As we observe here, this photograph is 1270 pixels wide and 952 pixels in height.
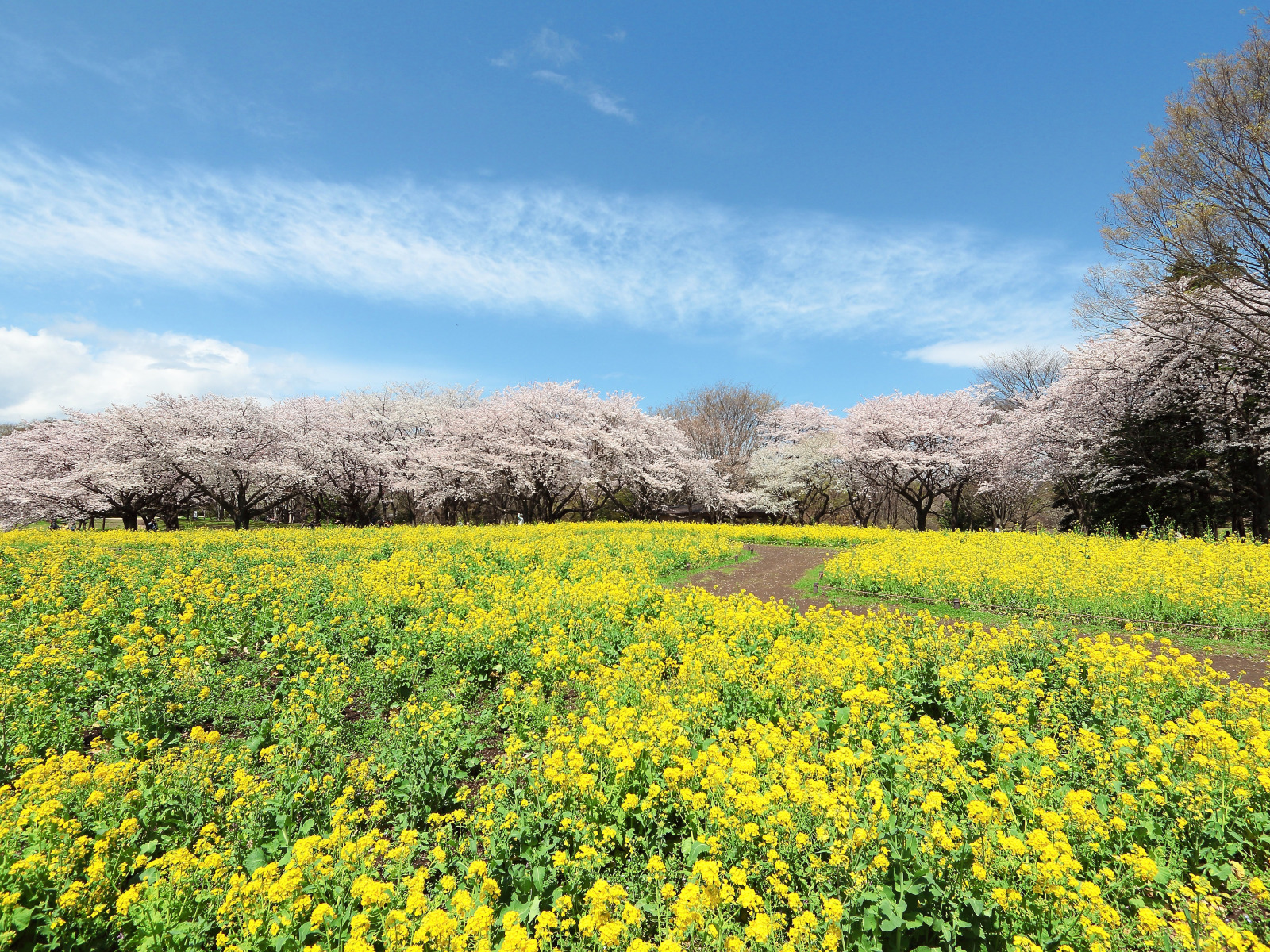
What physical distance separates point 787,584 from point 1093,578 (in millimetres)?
6293

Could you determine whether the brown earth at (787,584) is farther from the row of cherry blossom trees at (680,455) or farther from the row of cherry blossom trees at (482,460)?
the row of cherry blossom trees at (482,460)

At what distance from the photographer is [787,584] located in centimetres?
1456

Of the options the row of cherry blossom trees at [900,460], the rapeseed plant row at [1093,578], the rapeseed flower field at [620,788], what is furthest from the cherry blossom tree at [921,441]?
the rapeseed flower field at [620,788]

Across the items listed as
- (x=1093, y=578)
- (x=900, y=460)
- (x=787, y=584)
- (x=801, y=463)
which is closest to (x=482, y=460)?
(x=801, y=463)

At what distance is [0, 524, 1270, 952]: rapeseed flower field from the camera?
3.06 metres

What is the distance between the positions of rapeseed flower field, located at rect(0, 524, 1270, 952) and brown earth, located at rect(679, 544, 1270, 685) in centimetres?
116

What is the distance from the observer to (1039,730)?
18.2ft

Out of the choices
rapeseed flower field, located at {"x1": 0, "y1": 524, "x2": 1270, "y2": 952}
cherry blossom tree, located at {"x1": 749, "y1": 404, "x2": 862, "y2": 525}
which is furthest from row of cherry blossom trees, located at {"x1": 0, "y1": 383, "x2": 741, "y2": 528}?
rapeseed flower field, located at {"x1": 0, "y1": 524, "x2": 1270, "y2": 952}

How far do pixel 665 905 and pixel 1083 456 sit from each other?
32.3 meters

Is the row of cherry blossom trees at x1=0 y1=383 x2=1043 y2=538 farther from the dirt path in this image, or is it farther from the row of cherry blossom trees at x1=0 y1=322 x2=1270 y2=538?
the dirt path

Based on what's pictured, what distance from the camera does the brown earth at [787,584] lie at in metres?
7.49

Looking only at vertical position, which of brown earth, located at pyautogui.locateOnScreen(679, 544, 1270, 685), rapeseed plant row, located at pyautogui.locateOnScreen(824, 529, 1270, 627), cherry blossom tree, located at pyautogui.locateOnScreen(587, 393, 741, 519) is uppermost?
cherry blossom tree, located at pyautogui.locateOnScreen(587, 393, 741, 519)

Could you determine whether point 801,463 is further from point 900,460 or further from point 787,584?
point 787,584

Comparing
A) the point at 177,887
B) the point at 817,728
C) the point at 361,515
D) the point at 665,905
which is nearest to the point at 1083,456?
the point at 817,728
